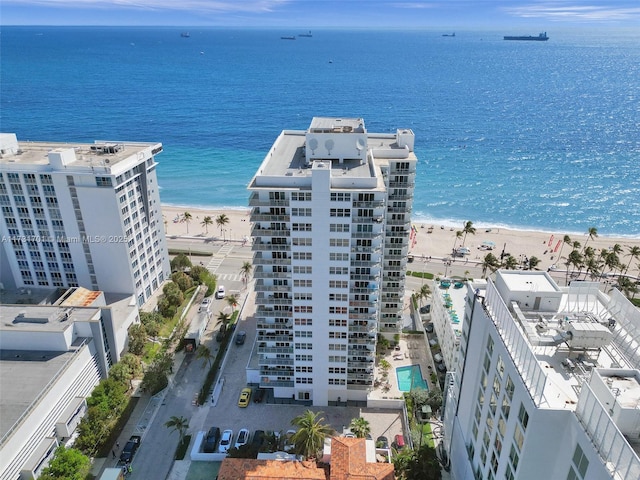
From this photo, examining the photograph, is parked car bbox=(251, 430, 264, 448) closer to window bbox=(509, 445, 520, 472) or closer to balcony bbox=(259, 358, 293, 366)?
balcony bbox=(259, 358, 293, 366)

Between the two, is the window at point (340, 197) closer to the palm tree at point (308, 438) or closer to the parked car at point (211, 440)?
the palm tree at point (308, 438)

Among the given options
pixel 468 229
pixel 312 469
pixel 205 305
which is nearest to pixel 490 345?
pixel 312 469

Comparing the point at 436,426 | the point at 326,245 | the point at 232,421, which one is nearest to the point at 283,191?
the point at 326,245

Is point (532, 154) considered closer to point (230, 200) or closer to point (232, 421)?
point (230, 200)

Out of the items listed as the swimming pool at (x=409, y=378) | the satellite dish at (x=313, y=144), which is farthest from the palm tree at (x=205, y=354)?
the satellite dish at (x=313, y=144)

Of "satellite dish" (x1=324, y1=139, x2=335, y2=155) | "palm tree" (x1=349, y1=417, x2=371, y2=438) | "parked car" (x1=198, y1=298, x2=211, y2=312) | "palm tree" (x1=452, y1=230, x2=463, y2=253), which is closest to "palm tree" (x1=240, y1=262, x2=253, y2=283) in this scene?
"parked car" (x1=198, y1=298, x2=211, y2=312)

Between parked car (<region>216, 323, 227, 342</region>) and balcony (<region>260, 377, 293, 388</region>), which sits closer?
balcony (<region>260, 377, 293, 388</region>)
